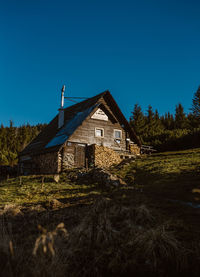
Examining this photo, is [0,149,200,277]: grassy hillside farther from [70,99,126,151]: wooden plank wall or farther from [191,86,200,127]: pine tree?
[191,86,200,127]: pine tree

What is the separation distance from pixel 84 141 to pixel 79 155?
153 centimetres

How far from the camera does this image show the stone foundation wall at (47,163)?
71.5 feet

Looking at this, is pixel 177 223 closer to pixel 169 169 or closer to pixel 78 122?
pixel 169 169

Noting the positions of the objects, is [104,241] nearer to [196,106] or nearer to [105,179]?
[105,179]

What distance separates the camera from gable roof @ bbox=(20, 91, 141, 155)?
22969mm

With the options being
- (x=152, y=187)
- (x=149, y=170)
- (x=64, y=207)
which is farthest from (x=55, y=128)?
(x=64, y=207)

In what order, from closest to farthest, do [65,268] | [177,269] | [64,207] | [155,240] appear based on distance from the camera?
[65,268] < [177,269] < [155,240] < [64,207]

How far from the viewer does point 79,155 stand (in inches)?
905

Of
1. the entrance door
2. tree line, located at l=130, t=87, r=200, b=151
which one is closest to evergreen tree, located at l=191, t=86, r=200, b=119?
tree line, located at l=130, t=87, r=200, b=151

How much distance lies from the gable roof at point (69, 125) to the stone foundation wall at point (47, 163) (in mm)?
541

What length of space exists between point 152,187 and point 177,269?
8979 millimetres

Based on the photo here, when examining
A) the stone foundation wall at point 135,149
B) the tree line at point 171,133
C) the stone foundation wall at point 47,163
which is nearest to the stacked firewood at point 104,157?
the stone foundation wall at point 135,149

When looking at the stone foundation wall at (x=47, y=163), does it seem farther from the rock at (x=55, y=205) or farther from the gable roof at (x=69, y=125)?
the rock at (x=55, y=205)

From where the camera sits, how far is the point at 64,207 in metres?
9.71
